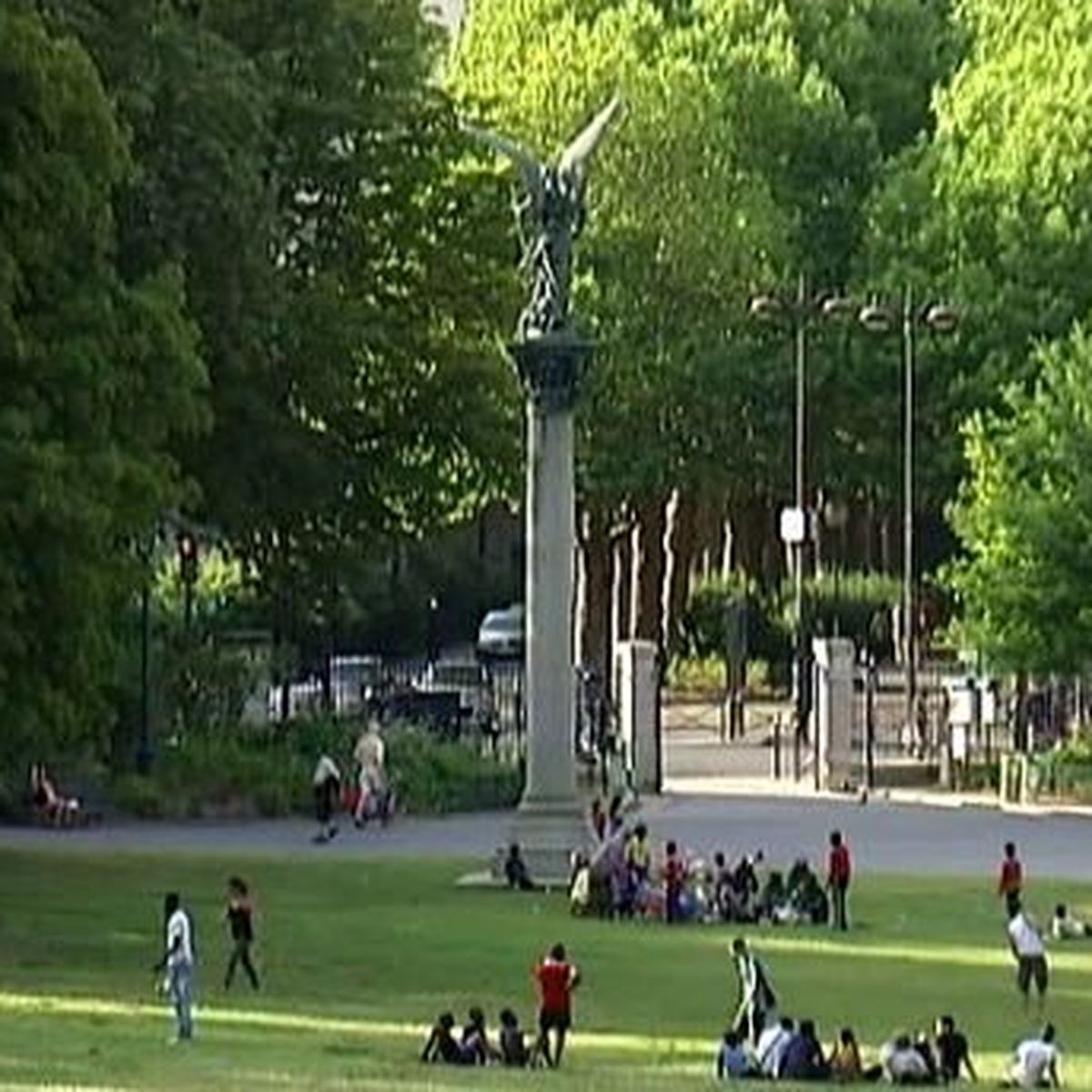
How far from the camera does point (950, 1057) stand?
100ft

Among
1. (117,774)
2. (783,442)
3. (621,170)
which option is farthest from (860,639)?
(117,774)

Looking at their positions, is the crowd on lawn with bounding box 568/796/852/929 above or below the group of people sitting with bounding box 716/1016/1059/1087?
above

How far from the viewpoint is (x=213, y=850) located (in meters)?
53.6

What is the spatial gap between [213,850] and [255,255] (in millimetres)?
9710

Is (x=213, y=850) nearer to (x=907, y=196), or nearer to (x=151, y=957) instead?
(x=151, y=957)

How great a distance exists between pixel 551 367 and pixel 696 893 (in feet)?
25.9

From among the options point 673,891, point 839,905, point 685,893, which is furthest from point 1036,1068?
point 685,893

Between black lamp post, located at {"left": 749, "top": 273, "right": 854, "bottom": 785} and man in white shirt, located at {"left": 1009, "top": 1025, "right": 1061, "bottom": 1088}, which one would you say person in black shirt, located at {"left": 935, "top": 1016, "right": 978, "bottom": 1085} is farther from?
black lamp post, located at {"left": 749, "top": 273, "right": 854, "bottom": 785}

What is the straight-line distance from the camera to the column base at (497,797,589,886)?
4809 centimetres

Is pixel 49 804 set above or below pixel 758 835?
above

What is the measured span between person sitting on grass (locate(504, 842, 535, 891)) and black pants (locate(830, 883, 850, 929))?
4914mm

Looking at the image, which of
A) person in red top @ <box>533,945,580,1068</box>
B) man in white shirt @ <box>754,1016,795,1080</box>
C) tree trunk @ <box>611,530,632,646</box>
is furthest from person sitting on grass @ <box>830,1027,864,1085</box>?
tree trunk @ <box>611,530,632,646</box>

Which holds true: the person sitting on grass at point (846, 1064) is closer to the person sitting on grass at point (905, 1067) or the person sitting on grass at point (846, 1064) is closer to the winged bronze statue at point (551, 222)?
the person sitting on grass at point (905, 1067)

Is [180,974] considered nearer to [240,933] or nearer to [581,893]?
[240,933]
